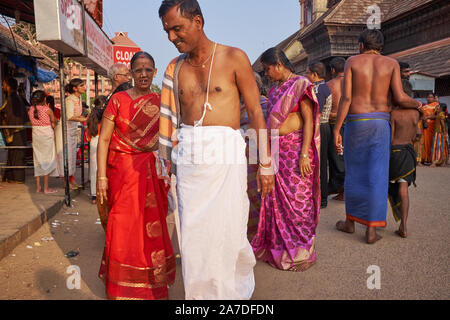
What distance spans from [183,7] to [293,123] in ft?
5.47

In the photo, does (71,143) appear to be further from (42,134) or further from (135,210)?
(135,210)

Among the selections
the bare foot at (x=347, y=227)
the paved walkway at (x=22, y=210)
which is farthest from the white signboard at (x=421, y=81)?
the paved walkway at (x=22, y=210)

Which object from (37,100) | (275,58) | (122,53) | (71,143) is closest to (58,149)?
(71,143)

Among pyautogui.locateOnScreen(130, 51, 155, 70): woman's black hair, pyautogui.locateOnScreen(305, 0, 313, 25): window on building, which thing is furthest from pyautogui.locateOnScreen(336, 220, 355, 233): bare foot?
pyautogui.locateOnScreen(305, 0, 313, 25): window on building

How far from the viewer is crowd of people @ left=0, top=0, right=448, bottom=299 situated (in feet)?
6.98

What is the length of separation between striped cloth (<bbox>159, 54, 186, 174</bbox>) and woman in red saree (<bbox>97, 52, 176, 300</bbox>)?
0.45 metres

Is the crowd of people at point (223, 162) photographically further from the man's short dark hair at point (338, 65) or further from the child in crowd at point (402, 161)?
the man's short dark hair at point (338, 65)

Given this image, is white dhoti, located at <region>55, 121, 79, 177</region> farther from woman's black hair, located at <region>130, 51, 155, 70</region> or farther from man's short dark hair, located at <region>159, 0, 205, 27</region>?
man's short dark hair, located at <region>159, 0, 205, 27</region>

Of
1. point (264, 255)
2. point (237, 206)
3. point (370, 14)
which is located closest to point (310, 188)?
point (264, 255)

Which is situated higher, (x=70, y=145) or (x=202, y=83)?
(x=202, y=83)

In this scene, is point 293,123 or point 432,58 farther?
point 432,58

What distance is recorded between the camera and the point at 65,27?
4.66 meters

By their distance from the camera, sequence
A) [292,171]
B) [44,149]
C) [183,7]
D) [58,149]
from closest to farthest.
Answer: [183,7] → [292,171] → [44,149] → [58,149]

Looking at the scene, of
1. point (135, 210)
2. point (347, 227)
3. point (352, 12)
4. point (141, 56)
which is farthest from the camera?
point (352, 12)
